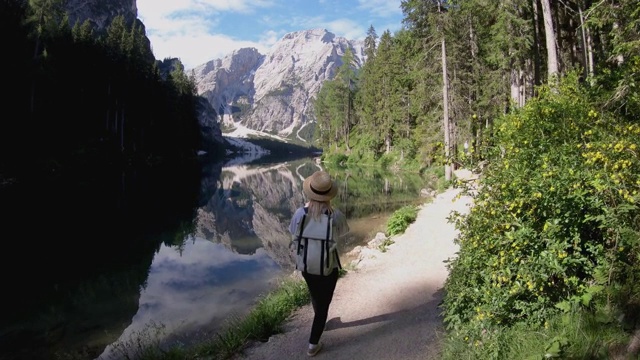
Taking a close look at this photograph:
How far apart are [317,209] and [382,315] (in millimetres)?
2936

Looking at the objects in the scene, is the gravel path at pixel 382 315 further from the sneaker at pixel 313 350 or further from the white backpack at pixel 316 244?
the white backpack at pixel 316 244

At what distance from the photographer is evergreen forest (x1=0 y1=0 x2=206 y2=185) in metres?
33.0

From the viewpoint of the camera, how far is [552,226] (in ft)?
12.9

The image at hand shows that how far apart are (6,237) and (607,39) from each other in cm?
2560

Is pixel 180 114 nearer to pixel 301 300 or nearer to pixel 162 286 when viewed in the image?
pixel 162 286

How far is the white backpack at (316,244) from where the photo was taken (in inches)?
199

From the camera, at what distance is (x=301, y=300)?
8.16 metres

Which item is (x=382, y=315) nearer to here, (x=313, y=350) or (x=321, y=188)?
(x=313, y=350)

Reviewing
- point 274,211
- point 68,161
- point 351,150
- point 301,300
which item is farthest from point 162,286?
point 351,150

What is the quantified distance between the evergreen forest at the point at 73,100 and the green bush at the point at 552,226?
108ft

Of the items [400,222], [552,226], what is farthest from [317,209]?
[400,222]

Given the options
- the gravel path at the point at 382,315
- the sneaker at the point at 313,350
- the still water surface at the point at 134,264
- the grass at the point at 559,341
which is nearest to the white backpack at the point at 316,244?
the sneaker at the point at 313,350

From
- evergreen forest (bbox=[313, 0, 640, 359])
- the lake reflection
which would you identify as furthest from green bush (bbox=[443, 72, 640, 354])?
the lake reflection

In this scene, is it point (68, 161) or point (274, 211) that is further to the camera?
point (68, 161)
